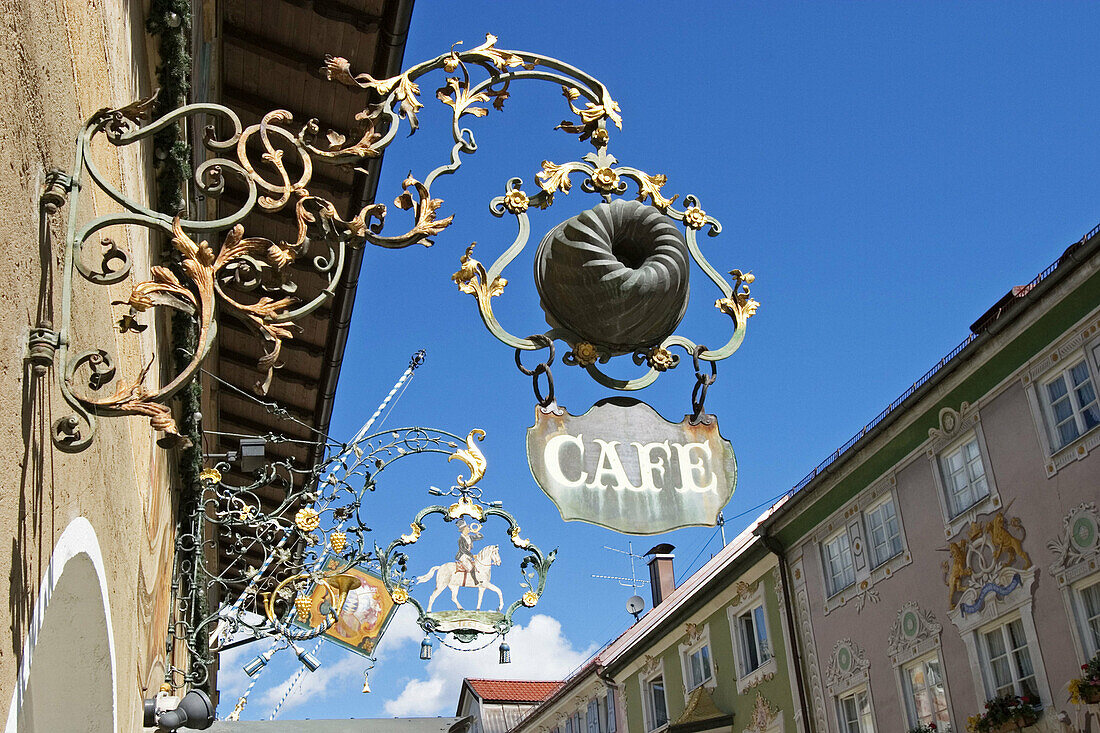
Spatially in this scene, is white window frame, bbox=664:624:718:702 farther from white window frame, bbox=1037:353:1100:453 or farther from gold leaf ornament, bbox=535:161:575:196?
gold leaf ornament, bbox=535:161:575:196

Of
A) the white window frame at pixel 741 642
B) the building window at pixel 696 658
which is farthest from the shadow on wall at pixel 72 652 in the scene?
the building window at pixel 696 658

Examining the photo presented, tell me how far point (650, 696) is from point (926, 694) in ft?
34.9

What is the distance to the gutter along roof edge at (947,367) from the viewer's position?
12352mm

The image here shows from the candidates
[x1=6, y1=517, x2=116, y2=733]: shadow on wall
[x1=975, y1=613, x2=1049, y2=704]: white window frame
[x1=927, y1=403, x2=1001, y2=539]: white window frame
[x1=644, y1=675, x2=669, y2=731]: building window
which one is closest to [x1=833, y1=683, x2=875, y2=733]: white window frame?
[x1=975, y1=613, x2=1049, y2=704]: white window frame

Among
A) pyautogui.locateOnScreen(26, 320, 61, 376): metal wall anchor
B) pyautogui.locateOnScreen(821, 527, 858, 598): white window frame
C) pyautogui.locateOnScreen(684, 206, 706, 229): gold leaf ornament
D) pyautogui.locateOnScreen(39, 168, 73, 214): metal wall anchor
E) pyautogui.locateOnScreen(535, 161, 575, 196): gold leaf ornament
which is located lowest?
pyautogui.locateOnScreen(26, 320, 61, 376): metal wall anchor

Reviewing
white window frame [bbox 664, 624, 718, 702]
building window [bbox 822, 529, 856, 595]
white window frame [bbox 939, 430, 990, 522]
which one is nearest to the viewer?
white window frame [bbox 939, 430, 990, 522]

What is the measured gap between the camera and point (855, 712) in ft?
55.0

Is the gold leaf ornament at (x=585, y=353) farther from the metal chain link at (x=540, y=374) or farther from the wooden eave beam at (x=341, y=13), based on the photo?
the wooden eave beam at (x=341, y=13)

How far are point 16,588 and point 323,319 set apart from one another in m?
5.68

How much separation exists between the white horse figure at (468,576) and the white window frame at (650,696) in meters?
19.9

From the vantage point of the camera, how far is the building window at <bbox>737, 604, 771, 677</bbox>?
64.6ft

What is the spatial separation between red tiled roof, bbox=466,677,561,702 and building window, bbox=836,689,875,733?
22.3 m

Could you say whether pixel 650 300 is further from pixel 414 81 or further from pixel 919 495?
pixel 919 495

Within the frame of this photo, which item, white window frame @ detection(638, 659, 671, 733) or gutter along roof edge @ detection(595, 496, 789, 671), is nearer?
gutter along roof edge @ detection(595, 496, 789, 671)
